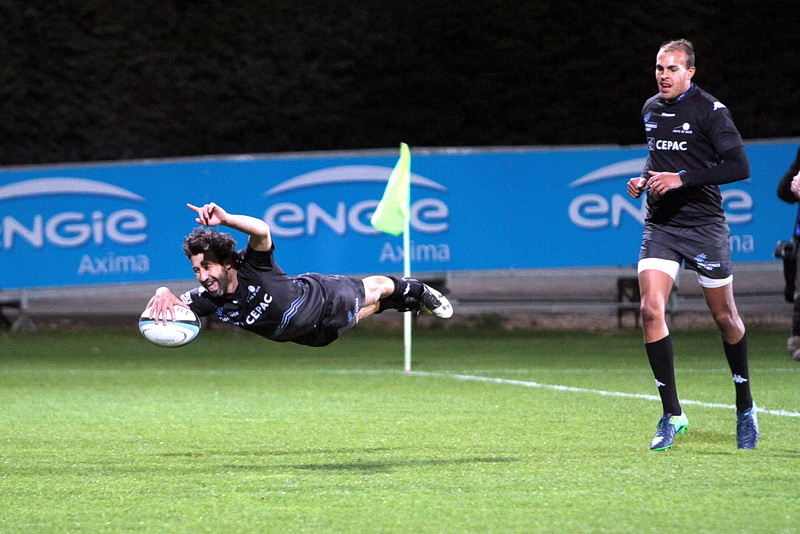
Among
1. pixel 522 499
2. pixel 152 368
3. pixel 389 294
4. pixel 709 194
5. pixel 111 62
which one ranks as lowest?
pixel 152 368

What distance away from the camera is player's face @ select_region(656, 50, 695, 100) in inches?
289

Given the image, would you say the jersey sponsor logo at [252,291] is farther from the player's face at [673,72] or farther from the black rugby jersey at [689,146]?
the player's face at [673,72]

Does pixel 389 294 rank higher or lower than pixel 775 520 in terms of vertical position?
higher

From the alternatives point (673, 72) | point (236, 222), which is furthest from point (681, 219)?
point (236, 222)

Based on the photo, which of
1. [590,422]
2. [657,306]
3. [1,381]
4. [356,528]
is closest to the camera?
[356,528]

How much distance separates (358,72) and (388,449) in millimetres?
23008

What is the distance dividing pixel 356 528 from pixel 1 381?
8169 mm

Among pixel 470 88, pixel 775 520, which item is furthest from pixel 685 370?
pixel 470 88

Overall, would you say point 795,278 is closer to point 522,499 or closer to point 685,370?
point 685,370

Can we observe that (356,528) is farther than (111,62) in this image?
No

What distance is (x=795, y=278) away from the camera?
13.4 metres

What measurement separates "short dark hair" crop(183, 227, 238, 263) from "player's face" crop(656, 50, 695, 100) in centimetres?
269

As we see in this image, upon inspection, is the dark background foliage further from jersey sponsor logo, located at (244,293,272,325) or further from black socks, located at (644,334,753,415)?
jersey sponsor logo, located at (244,293,272,325)

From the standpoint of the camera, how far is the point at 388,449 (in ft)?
25.2
